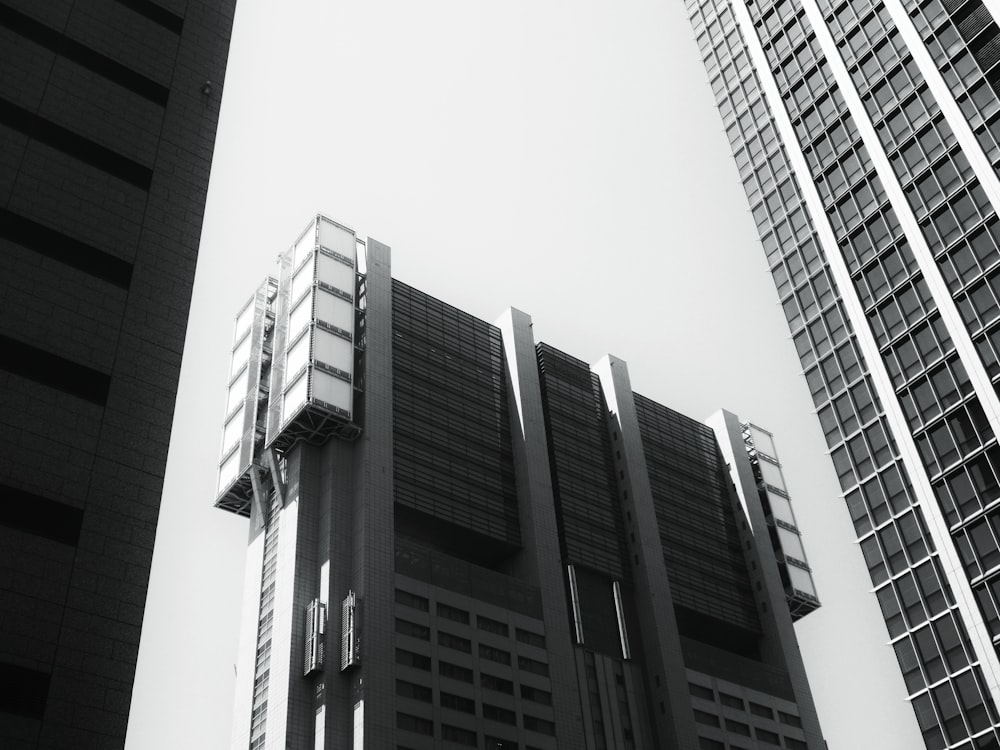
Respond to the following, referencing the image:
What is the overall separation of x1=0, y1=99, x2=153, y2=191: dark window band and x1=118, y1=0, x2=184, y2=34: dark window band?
9691 mm

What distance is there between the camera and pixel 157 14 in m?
56.3

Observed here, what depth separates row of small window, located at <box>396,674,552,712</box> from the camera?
98062 mm

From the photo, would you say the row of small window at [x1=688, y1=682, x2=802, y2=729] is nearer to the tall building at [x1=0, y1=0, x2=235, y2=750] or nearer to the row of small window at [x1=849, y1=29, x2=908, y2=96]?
the row of small window at [x1=849, y1=29, x2=908, y2=96]

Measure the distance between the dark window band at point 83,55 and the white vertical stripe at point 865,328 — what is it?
5057cm

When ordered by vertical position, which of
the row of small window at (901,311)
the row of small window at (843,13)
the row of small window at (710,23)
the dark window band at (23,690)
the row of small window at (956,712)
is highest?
the row of small window at (710,23)

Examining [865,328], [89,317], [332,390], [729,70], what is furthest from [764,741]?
[89,317]

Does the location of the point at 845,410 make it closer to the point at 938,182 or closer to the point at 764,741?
the point at 938,182

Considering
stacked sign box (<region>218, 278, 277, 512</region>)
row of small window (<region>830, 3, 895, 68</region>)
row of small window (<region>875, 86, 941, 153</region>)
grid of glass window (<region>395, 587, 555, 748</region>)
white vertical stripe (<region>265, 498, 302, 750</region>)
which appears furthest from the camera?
stacked sign box (<region>218, 278, 277, 512</region>)

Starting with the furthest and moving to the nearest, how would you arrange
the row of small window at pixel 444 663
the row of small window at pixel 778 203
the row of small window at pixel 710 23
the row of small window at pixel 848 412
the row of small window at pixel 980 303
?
the row of small window at pixel 710 23 < the row of small window at pixel 444 663 < the row of small window at pixel 778 203 < the row of small window at pixel 848 412 < the row of small window at pixel 980 303

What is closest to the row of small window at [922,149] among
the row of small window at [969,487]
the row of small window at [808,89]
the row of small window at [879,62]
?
the row of small window at [879,62]

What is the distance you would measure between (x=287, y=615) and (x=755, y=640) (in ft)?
223

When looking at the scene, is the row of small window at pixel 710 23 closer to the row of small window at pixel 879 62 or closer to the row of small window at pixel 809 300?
the row of small window at pixel 879 62

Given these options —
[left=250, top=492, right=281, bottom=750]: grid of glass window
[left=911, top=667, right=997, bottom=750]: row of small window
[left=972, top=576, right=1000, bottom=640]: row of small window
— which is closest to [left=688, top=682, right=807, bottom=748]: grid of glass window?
[left=250, top=492, right=281, bottom=750]: grid of glass window

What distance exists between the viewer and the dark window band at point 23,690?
35281 mm
